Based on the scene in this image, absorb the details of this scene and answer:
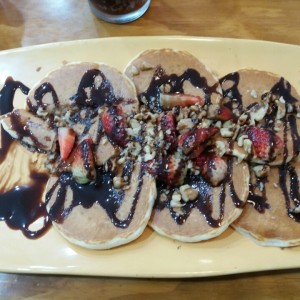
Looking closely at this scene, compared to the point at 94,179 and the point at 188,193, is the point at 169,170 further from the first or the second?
the point at 94,179

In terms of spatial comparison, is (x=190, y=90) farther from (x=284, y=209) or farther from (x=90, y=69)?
(x=284, y=209)

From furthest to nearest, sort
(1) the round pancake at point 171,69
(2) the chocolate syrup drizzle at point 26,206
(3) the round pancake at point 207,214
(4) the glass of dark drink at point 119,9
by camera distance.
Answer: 1. (4) the glass of dark drink at point 119,9
2. (1) the round pancake at point 171,69
3. (2) the chocolate syrup drizzle at point 26,206
4. (3) the round pancake at point 207,214

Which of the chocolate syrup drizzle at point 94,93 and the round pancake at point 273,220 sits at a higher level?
the chocolate syrup drizzle at point 94,93

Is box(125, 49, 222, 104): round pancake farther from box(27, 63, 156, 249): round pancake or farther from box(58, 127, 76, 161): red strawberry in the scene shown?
box(58, 127, 76, 161): red strawberry

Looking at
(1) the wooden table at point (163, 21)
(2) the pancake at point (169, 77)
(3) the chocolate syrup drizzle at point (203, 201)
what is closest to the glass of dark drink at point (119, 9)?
(1) the wooden table at point (163, 21)

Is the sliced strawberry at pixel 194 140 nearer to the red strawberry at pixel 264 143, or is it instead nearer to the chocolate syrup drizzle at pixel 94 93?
the red strawberry at pixel 264 143

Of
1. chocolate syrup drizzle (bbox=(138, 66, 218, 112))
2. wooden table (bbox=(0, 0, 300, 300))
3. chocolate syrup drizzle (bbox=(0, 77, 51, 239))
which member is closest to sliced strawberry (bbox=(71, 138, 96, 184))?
chocolate syrup drizzle (bbox=(0, 77, 51, 239))

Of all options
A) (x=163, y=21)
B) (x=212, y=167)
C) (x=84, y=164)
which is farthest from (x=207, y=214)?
(x=163, y=21)
